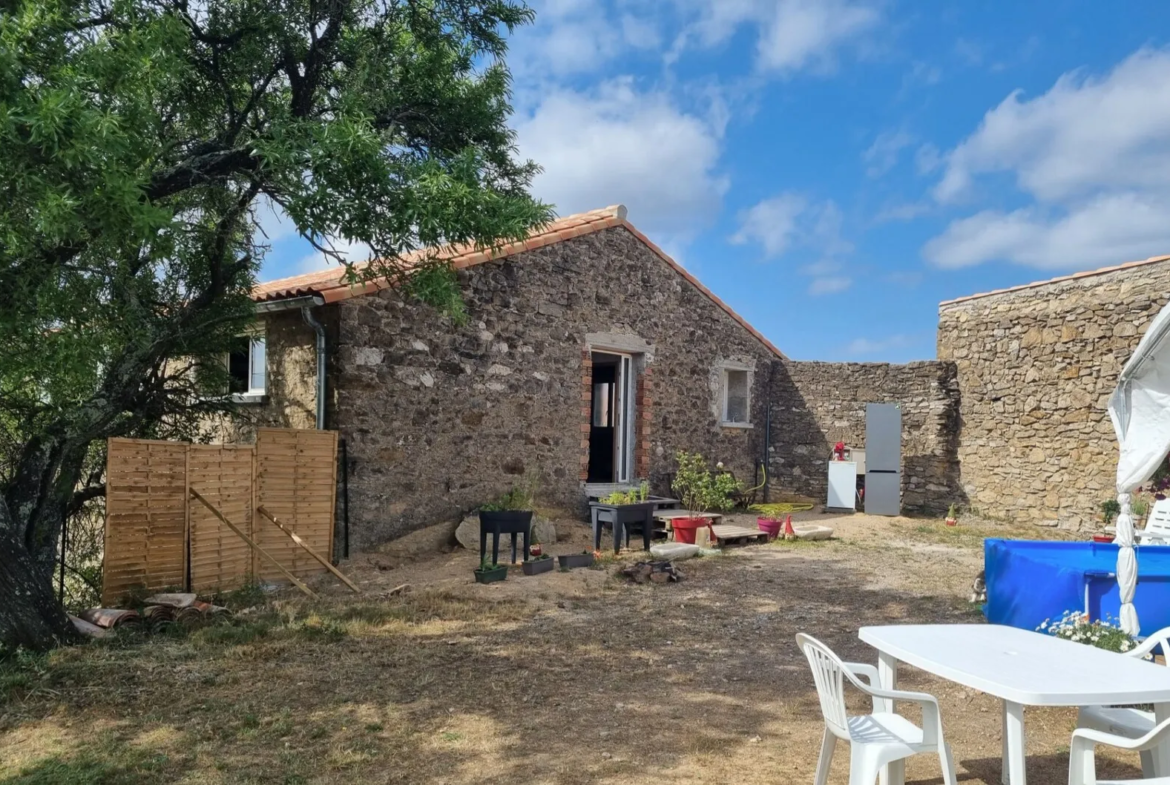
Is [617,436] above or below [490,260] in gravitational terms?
below

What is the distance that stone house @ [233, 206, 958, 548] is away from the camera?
334 inches

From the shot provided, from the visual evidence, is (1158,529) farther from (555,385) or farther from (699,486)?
(555,385)

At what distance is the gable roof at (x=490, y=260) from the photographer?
8156 mm

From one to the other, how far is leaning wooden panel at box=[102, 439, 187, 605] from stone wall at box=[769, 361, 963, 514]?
10133 mm

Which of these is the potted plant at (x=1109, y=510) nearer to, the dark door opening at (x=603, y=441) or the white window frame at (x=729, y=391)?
the white window frame at (x=729, y=391)

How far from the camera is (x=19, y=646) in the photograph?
5012 millimetres

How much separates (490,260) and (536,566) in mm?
3742

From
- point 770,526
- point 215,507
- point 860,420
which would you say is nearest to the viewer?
point 215,507

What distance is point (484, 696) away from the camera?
4539 mm

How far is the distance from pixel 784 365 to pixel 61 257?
11.4m

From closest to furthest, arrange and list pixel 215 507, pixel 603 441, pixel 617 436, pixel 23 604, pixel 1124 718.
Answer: pixel 1124 718 < pixel 23 604 < pixel 215 507 < pixel 617 436 < pixel 603 441

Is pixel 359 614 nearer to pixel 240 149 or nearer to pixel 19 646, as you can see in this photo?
pixel 19 646

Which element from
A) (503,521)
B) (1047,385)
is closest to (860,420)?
(1047,385)

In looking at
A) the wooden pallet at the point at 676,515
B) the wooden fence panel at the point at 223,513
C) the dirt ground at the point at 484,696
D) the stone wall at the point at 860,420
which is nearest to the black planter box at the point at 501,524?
the dirt ground at the point at 484,696
